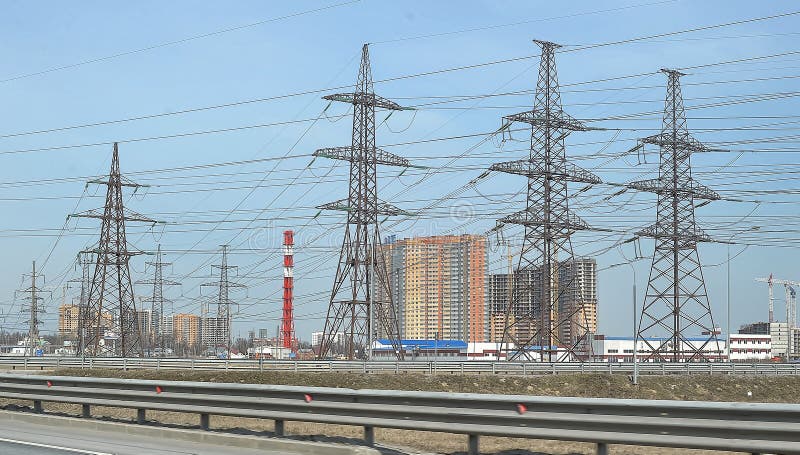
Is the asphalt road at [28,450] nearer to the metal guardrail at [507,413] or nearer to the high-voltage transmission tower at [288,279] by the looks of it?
the metal guardrail at [507,413]

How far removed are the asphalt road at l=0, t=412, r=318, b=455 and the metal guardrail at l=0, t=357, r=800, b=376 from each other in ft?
97.6

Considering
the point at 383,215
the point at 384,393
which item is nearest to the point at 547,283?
the point at 383,215

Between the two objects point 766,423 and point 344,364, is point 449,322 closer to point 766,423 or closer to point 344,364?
point 344,364

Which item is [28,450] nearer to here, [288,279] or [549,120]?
[549,120]

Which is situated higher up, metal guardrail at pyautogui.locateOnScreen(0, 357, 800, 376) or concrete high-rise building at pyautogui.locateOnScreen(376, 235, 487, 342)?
concrete high-rise building at pyautogui.locateOnScreen(376, 235, 487, 342)

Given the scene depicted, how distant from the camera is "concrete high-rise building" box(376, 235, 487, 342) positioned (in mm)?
153875

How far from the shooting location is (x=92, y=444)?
15.2 metres

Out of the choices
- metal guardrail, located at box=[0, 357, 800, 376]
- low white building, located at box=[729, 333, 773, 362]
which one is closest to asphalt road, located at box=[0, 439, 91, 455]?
metal guardrail, located at box=[0, 357, 800, 376]

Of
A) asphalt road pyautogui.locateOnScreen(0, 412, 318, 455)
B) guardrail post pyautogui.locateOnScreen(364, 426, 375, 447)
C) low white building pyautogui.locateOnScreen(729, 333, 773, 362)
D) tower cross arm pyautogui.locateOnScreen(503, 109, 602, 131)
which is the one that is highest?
tower cross arm pyautogui.locateOnScreen(503, 109, 602, 131)

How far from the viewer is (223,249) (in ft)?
351

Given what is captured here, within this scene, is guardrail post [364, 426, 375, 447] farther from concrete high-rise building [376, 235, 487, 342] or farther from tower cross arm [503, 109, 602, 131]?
concrete high-rise building [376, 235, 487, 342]

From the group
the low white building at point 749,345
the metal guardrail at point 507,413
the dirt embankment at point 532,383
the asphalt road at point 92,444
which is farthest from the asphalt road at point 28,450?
the low white building at point 749,345

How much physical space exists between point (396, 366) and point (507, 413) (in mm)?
36347

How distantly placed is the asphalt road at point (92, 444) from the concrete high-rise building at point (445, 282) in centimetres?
12320
